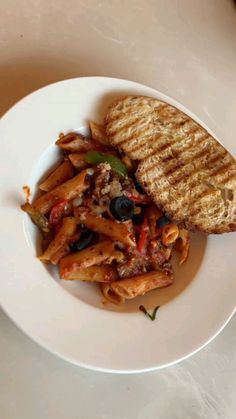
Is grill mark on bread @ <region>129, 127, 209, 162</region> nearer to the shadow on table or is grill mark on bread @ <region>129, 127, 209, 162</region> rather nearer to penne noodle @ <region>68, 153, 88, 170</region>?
penne noodle @ <region>68, 153, 88, 170</region>

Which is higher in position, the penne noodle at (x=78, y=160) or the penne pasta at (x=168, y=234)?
the penne noodle at (x=78, y=160)

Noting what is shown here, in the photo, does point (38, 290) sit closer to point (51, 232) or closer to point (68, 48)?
point (51, 232)

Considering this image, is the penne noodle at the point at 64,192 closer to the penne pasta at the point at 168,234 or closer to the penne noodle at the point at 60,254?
the penne noodle at the point at 60,254

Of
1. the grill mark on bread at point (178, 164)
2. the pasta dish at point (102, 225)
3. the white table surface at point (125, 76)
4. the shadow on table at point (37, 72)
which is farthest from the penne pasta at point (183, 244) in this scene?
the shadow on table at point (37, 72)

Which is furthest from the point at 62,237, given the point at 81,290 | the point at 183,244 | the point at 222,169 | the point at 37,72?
the point at 37,72

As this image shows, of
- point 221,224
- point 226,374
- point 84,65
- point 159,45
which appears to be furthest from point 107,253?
point 159,45

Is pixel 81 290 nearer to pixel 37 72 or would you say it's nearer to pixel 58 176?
pixel 58 176

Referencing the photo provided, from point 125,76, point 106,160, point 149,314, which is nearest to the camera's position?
point 149,314
